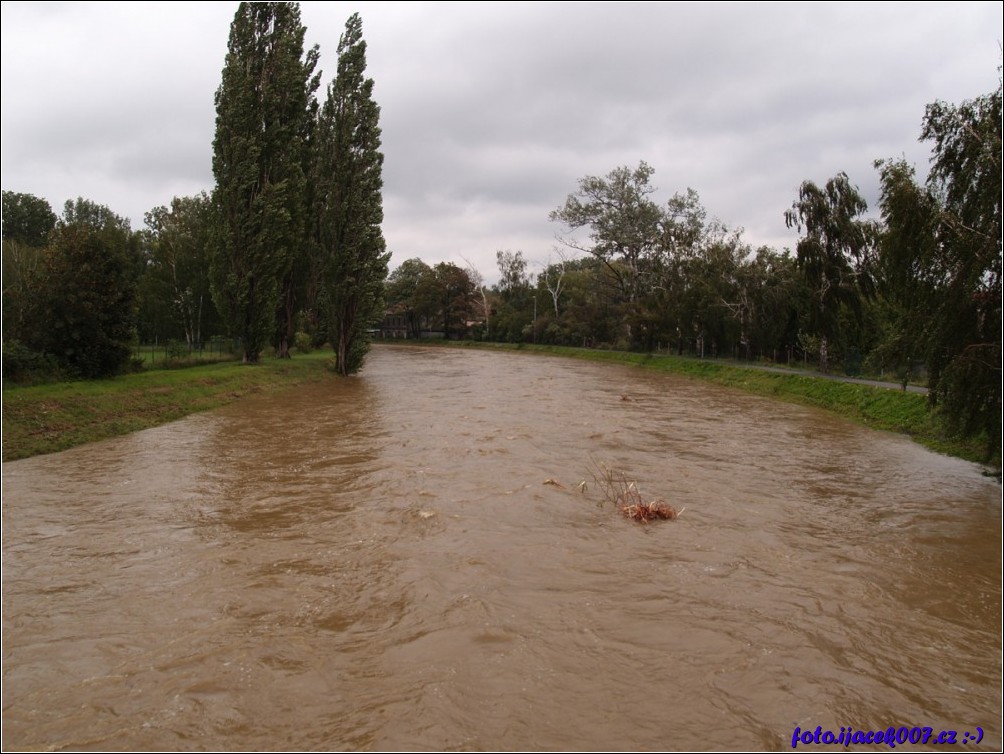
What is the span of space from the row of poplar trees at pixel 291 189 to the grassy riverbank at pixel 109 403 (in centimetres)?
521

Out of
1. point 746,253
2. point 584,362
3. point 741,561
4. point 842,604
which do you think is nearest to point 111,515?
point 741,561

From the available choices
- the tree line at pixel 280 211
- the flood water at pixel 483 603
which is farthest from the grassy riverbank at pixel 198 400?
the tree line at pixel 280 211

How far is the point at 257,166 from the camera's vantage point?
27.1 meters

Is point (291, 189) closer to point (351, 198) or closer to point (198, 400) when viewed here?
point (351, 198)

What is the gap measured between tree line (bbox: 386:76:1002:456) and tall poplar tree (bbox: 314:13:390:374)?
20.8 m

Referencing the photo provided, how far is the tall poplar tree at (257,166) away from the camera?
2700 cm

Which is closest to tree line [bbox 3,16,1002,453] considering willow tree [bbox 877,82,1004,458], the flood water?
willow tree [bbox 877,82,1004,458]

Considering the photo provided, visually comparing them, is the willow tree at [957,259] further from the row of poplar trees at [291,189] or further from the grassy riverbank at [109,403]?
the row of poplar trees at [291,189]

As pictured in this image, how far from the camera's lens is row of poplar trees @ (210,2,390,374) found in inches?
1069

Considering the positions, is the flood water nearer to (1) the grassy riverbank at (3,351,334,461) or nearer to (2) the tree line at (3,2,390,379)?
(1) the grassy riverbank at (3,351,334,461)

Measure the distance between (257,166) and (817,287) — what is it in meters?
26.9

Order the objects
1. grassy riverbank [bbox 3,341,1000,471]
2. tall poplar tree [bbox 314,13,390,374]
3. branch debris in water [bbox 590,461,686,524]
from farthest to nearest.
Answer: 1. tall poplar tree [bbox 314,13,390,374]
2. grassy riverbank [bbox 3,341,1000,471]
3. branch debris in water [bbox 590,461,686,524]

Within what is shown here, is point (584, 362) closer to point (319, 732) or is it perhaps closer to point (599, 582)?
point (599, 582)

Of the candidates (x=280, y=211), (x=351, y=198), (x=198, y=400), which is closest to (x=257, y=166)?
(x=280, y=211)
